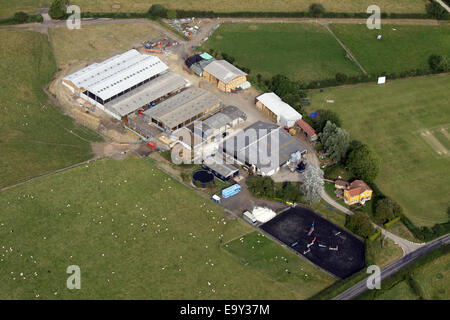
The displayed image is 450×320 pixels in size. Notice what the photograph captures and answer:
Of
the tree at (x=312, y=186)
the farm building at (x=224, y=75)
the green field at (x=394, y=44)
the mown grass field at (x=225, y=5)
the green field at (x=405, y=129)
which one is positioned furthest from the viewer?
the mown grass field at (x=225, y=5)

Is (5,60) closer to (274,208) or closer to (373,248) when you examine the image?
(274,208)

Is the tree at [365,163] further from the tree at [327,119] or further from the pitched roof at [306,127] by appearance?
the pitched roof at [306,127]

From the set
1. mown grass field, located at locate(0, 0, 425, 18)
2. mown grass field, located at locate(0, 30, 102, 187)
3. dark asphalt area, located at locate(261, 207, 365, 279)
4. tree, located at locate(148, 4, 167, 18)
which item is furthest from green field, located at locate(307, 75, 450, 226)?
mown grass field, located at locate(0, 30, 102, 187)

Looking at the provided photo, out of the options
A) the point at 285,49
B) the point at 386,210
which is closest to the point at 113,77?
the point at 285,49

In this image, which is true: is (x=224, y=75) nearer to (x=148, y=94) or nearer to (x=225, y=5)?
(x=148, y=94)

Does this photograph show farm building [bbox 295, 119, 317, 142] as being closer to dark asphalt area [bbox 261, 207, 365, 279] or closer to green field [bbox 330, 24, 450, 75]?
dark asphalt area [bbox 261, 207, 365, 279]

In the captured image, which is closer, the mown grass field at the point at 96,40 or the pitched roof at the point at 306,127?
the pitched roof at the point at 306,127

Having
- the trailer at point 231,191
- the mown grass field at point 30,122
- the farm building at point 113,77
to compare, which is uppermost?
the farm building at point 113,77

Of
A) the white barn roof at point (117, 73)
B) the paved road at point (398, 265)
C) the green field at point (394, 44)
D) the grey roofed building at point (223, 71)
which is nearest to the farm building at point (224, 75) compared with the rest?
the grey roofed building at point (223, 71)

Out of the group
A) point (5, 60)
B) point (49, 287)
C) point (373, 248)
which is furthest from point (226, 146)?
point (5, 60)
